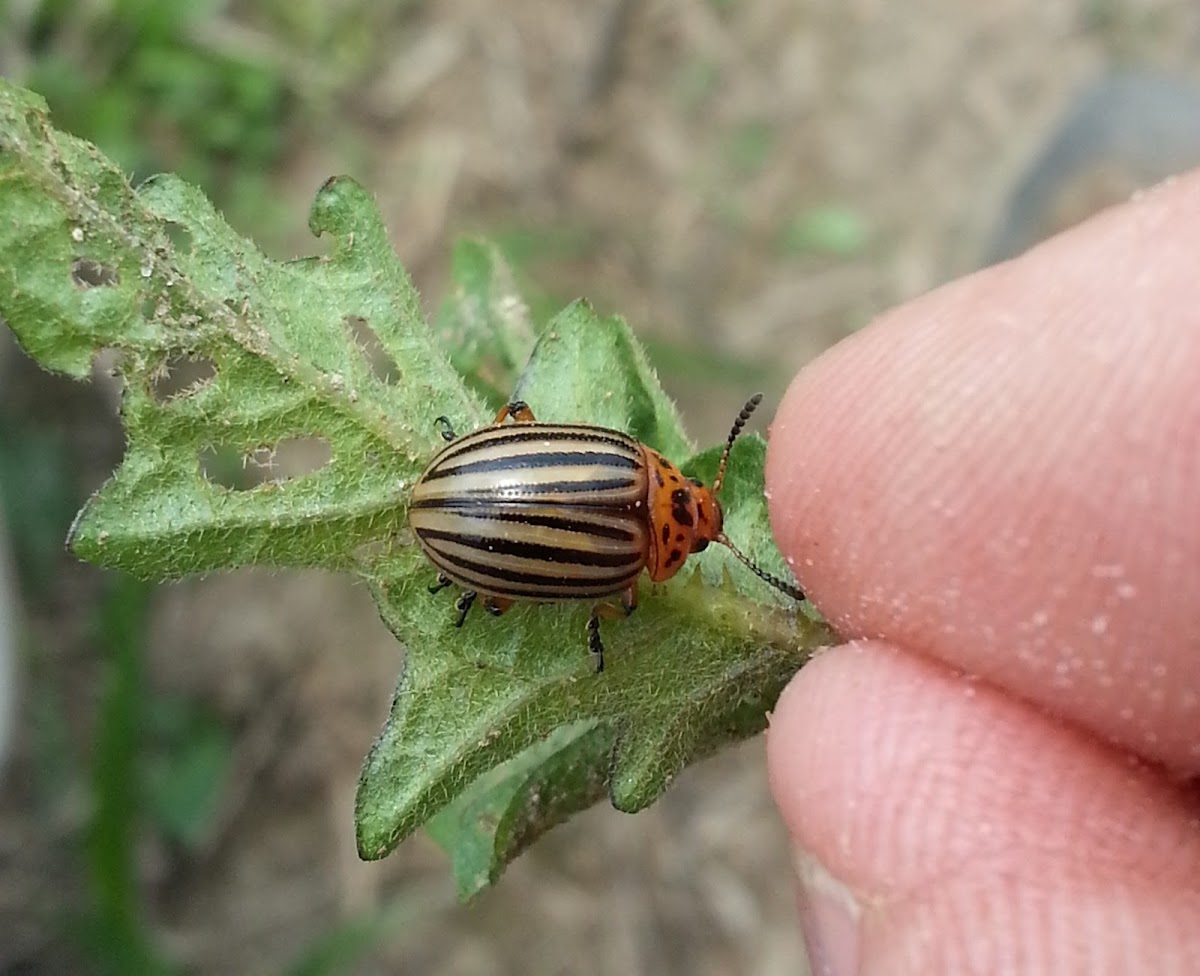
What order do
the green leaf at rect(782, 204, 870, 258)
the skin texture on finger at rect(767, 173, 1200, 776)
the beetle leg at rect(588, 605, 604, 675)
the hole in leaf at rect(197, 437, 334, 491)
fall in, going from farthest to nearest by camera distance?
the green leaf at rect(782, 204, 870, 258) → the hole in leaf at rect(197, 437, 334, 491) → the beetle leg at rect(588, 605, 604, 675) → the skin texture on finger at rect(767, 173, 1200, 776)

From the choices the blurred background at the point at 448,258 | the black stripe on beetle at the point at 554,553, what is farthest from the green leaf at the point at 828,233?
the black stripe on beetle at the point at 554,553

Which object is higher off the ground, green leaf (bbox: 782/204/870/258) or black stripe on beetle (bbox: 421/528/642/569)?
green leaf (bbox: 782/204/870/258)

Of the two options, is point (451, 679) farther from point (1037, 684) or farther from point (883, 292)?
point (883, 292)

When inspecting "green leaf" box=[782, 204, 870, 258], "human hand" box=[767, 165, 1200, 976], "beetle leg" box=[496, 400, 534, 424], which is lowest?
"human hand" box=[767, 165, 1200, 976]

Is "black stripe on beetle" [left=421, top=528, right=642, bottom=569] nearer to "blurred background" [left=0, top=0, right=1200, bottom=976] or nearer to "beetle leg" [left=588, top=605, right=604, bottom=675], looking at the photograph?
"beetle leg" [left=588, top=605, right=604, bottom=675]

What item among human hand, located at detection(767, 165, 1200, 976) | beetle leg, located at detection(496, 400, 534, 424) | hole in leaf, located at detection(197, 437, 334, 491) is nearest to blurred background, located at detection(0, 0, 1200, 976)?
hole in leaf, located at detection(197, 437, 334, 491)

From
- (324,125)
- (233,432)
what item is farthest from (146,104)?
(233,432)

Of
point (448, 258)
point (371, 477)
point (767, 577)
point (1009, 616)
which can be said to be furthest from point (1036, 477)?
point (448, 258)

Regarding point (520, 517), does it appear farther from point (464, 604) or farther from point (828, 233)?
point (828, 233)

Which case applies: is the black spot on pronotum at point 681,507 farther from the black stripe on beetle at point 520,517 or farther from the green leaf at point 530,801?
the green leaf at point 530,801
